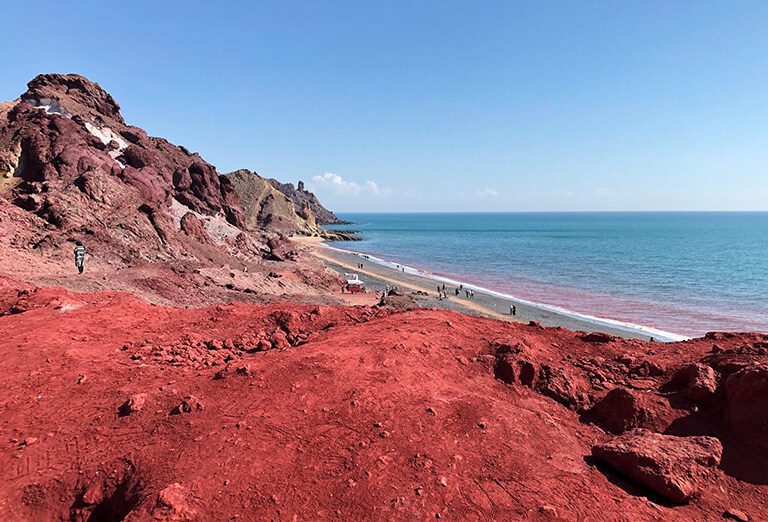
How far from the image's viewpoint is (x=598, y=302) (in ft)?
129

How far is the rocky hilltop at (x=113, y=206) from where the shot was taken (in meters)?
23.8

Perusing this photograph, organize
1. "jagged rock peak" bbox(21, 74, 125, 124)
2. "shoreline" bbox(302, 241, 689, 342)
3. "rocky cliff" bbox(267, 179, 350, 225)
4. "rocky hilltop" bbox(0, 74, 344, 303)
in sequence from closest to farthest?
"rocky hilltop" bbox(0, 74, 344, 303)
"shoreline" bbox(302, 241, 689, 342)
"jagged rock peak" bbox(21, 74, 125, 124)
"rocky cliff" bbox(267, 179, 350, 225)

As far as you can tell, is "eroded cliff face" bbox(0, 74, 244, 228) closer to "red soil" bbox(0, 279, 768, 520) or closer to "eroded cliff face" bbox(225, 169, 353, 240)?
"red soil" bbox(0, 279, 768, 520)

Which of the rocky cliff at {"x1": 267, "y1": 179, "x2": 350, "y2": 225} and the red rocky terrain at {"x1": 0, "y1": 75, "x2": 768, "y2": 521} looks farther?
the rocky cliff at {"x1": 267, "y1": 179, "x2": 350, "y2": 225}

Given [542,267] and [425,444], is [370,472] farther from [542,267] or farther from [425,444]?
[542,267]

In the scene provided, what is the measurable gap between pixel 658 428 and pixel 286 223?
114 metres

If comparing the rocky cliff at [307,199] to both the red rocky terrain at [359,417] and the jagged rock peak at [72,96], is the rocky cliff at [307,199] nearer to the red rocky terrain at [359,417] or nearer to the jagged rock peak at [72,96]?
the jagged rock peak at [72,96]

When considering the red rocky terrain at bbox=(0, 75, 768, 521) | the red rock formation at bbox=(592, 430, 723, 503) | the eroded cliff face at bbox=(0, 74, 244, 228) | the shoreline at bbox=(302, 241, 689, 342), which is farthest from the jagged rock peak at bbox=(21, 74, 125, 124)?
the red rock formation at bbox=(592, 430, 723, 503)

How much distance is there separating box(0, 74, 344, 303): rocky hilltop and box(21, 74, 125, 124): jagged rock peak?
0.44 feet

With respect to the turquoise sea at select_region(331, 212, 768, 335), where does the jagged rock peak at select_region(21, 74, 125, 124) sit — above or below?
above

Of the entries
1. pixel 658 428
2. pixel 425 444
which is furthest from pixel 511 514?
pixel 658 428

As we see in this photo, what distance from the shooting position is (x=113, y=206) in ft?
100

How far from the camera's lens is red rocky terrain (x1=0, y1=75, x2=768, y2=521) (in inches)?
210

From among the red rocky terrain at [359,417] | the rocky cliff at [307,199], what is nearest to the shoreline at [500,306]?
the red rocky terrain at [359,417]
